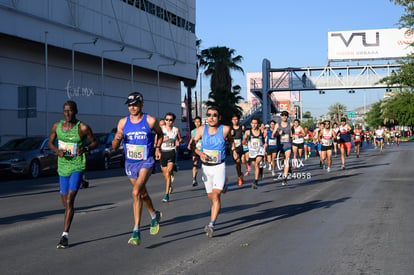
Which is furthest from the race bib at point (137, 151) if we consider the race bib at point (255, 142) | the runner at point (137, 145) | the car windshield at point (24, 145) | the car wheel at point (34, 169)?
the car windshield at point (24, 145)

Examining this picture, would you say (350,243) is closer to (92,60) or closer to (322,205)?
(322,205)

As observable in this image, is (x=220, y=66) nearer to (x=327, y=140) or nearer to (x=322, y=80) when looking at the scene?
(x=322, y=80)

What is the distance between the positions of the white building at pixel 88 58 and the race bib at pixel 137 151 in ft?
62.1

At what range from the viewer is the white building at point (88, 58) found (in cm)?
3133

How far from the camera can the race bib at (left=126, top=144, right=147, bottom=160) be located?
752 centimetres

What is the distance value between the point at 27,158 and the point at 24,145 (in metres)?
1.52

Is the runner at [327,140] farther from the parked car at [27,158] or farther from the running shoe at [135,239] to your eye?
the running shoe at [135,239]

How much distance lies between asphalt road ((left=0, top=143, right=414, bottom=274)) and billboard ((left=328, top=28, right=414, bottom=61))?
1952 inches

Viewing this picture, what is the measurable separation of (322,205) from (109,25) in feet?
104

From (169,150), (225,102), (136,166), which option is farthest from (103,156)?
(225,102)

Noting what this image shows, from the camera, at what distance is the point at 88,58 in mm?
39375

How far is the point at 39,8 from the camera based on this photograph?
1302 inches

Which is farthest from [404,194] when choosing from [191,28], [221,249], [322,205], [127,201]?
[191,28]

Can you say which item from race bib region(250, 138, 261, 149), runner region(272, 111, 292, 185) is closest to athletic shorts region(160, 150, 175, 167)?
race bib region(250, 138, 261, 149)
